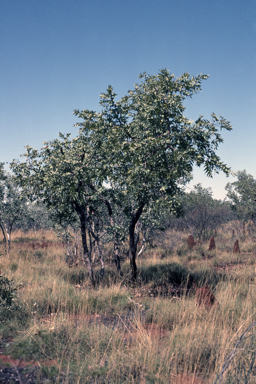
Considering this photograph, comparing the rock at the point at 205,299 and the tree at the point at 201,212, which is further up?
the tree at the point at 201,212

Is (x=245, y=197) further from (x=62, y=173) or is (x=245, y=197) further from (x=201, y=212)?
(x=62, y=173)

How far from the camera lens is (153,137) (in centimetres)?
713

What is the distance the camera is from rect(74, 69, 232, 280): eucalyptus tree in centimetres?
726

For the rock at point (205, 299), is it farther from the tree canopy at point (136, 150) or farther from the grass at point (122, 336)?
the tree canopy at point (136, 150)

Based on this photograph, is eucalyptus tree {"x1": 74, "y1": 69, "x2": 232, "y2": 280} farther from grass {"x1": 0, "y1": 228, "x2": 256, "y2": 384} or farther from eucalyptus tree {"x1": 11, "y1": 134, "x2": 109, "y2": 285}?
grass {"x1": 0, "y1": 228, "x2": 256, "y2": 384}

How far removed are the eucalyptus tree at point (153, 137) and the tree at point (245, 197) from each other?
15.5 meters

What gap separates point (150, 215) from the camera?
1371 cm

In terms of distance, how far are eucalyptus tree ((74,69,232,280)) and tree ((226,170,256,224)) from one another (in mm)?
15526

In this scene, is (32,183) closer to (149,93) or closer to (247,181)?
(149,93)

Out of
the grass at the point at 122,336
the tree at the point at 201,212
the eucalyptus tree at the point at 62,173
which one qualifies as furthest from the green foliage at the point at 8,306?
the tree at the point at 201,212

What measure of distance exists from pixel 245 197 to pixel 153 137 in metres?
17.6

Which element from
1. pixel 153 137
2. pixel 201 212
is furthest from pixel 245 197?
pixel 153 137

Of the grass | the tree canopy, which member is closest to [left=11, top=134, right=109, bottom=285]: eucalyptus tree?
the tree canopy

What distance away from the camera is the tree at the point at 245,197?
21.7 m
